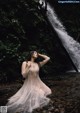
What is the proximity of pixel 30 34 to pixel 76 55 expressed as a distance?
381cm

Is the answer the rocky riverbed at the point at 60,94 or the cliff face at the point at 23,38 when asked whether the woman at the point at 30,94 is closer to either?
the rocky riverbed at the point at 60,94

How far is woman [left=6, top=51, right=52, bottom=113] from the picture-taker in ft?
39.2

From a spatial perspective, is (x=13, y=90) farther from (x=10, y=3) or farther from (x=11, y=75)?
(x=10, y=3)

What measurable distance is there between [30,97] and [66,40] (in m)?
14.0

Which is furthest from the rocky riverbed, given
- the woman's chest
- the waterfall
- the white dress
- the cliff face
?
the waterfall

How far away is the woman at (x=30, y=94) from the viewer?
1196 cm

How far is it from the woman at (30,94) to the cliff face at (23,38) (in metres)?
5.83

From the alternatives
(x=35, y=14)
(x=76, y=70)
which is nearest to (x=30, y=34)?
(x=35, y=14)

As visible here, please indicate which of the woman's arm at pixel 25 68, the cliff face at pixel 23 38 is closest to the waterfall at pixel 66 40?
the cliff face at pixel 23 38

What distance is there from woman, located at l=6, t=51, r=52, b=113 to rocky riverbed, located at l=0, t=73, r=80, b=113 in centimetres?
28

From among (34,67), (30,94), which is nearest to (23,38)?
(34,67)

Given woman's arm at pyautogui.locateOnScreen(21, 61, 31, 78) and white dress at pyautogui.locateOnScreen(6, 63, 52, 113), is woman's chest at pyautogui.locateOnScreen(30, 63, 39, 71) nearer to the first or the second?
white dress at pyautogui.locateOnScreen(6, 63, 52, 113)

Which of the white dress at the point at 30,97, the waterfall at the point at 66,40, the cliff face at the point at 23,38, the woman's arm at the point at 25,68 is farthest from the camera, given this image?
the waterfall at the point at 66,40

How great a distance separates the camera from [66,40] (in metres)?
26.1
